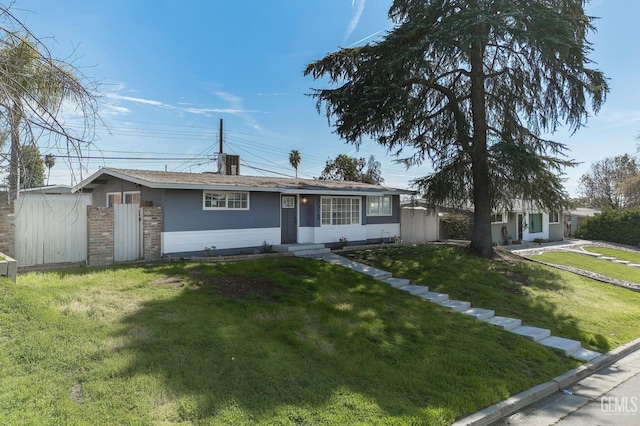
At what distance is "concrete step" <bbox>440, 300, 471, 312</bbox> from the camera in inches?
371

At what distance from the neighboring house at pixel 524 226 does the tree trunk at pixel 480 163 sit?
8.96 m

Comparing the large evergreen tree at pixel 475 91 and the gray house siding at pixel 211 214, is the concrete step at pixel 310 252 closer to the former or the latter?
the gray house siding at pixel 211 214

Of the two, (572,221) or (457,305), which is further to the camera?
(572,221)

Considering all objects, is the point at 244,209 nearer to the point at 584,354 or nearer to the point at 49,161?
the point at 584,354

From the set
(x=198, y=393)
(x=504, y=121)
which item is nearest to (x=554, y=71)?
(x=504, y=121)

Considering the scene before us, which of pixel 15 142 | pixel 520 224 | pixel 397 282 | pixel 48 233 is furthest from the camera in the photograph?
pixel 520 224

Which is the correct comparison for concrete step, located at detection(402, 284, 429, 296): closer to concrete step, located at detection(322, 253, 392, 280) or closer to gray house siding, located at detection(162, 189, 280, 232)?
concrete step, located at detection(322, 253, 392, 280)

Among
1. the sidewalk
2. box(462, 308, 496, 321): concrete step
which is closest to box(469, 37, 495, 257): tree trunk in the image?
box(462, 308, 496, 321): concrete step

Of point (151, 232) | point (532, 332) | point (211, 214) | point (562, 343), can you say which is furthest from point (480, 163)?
point (151, 232)

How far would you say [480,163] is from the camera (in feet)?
52.0

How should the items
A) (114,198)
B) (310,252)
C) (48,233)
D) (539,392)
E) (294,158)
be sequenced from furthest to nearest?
1. (294,158)
2. (114,198)
3. (310,252)
4. (48,233)
5. (539,392)

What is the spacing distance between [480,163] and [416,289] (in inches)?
306

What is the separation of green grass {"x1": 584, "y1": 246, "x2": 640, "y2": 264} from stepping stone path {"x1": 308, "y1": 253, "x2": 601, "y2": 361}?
763 inches

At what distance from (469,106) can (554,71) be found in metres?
3.61
